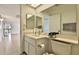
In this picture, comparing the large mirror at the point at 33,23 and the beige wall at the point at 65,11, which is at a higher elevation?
the beige wall at the point at 65,11

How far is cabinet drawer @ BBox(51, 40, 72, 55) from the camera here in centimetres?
155

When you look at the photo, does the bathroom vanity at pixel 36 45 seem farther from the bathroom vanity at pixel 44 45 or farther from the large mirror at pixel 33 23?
Answer: the large mirror at pixel 33 23

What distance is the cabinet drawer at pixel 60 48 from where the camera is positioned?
1547mm

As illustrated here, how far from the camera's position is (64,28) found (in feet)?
5.08

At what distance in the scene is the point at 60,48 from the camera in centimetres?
158

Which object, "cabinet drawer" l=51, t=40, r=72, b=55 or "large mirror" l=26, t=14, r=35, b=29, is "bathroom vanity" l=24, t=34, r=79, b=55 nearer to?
"cabinet drawer" l=51, t=40, r=72, b=55

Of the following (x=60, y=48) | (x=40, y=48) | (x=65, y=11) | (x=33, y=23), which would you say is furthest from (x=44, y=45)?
(x=65, y=11)

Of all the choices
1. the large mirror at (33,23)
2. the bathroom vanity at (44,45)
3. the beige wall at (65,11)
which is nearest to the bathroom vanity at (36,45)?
the bathroom vanity at (44,45)

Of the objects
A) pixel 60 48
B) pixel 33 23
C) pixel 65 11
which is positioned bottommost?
pixel 60 48

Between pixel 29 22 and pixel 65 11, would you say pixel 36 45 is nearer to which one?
pixel 29 22

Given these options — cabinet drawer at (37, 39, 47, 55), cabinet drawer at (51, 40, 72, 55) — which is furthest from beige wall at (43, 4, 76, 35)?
cabinet drawer at (37, 39, 47, 55)

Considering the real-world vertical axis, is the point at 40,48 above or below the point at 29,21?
below

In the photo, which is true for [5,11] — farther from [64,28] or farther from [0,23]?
[64,28]
